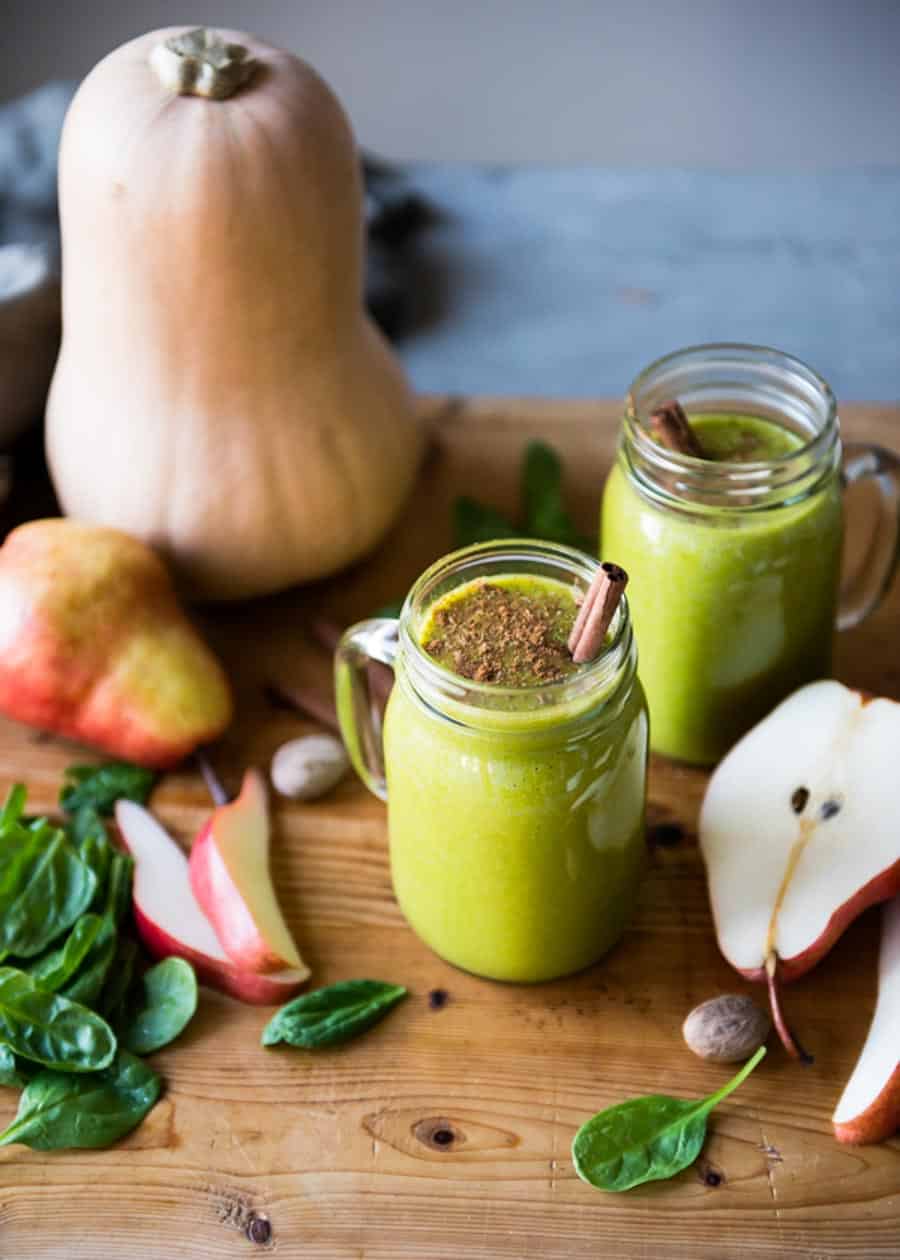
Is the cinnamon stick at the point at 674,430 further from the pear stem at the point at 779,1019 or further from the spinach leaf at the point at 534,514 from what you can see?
the pear stem at the point at 779,1019

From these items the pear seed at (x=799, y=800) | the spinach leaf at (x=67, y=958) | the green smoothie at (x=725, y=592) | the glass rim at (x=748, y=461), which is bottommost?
the spinach leaf at (x=67, y=958)

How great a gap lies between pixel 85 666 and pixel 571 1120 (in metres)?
0.60

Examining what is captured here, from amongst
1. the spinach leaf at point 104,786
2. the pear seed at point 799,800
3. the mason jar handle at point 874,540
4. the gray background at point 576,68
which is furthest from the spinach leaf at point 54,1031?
the gray background at point 576,68

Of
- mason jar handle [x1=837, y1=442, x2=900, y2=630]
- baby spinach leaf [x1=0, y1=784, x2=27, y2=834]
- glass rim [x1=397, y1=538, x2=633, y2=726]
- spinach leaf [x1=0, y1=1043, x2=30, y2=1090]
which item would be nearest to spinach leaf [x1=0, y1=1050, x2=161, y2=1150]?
spinach leaf [x1=0, y1=1043, x2=30, y2=1090]

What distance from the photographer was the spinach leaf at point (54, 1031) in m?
1.20

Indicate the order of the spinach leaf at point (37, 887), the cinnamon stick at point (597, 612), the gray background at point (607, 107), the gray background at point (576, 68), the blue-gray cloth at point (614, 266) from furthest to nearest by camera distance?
the gray background at point (576, 68), the gray background at point (607, 107), the blue-gray cloth at point (614, 266), the spinach leaf at point (37, 887), the cinnamon stick at point (597, 612)


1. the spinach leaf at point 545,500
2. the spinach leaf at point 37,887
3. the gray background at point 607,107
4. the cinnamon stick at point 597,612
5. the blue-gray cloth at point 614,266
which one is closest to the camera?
the cinnamon stick at point 597,612

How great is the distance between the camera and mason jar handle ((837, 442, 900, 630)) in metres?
1.45

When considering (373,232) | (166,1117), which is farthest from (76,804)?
(373,232)

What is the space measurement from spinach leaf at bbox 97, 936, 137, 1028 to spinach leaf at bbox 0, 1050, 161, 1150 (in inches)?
1.5

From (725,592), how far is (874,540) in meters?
0.31

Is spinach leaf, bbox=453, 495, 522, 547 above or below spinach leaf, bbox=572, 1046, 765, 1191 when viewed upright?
above

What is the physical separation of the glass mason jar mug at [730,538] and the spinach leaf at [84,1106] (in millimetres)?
565

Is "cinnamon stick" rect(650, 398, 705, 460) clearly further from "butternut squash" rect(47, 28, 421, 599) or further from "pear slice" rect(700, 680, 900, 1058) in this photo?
"butternut squash" rect(47, 28, 421, 599)
